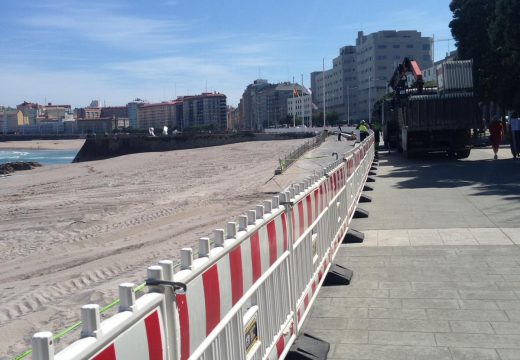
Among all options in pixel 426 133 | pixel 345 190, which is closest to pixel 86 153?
pixel 426 133

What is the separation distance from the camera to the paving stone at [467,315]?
5668mm

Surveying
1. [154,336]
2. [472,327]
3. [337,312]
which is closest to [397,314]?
[337,312]

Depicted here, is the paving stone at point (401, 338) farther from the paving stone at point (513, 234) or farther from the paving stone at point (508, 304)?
the paving stone at point (513, 234)

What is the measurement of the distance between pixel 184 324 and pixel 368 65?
151125 millimetres

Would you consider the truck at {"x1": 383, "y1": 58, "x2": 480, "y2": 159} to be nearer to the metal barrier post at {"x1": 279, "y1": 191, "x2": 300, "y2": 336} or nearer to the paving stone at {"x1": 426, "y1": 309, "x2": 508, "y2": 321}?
the paving stone at {"x1": 426, "y1": 309, "x2": 508, "y2": 321}

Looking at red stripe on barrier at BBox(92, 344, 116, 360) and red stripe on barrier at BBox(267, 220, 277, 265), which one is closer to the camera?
red stripe on barrier at BBox(92, 344, 116, 360)

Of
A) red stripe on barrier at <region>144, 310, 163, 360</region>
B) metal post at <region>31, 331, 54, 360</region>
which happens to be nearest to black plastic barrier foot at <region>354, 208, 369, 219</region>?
red stripe on barrier at <region>144, 310, 163, 360</region>

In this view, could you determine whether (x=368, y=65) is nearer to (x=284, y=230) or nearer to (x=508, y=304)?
(x=508, y=304)

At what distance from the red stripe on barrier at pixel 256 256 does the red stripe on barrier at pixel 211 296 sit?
29.3 inches

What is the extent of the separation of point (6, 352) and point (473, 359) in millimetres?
4501

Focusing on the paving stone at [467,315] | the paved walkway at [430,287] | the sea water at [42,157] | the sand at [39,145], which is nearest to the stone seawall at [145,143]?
the sea water at [42,157]

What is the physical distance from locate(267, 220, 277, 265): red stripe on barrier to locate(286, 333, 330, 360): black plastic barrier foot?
88 centimetres

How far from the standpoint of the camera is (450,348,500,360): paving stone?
475 cm

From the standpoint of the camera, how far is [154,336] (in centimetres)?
229
